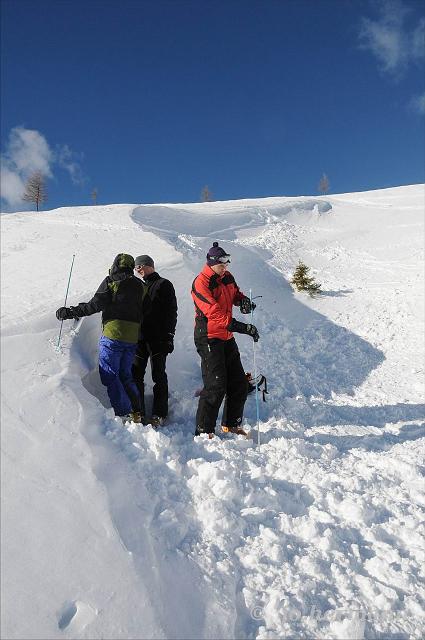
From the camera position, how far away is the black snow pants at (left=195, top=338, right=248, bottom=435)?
4.91m

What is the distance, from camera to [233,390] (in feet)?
17.2

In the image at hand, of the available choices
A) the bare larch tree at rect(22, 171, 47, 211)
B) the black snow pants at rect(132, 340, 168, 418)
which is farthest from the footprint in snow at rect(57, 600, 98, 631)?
the bare larch tree at rect(22, 171, 47, 211)

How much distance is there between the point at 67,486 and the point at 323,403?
4211mm

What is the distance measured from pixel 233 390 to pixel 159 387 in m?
1.03

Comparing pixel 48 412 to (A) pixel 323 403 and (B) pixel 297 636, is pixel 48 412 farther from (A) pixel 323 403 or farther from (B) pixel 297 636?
(A) pixel 323 403

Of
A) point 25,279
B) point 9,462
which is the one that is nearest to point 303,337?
point 25,279

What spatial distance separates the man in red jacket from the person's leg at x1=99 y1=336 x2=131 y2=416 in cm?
96

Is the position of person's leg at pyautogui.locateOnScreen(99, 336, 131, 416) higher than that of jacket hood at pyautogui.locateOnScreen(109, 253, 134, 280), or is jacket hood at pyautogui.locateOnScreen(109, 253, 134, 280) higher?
jacket hood at pyautogui.locateOnScreen(109, 253, 134, 280)

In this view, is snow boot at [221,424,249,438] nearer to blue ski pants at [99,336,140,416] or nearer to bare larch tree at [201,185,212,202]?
blue ski pants at [99,336,140,416]

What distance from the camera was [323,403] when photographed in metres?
6.32

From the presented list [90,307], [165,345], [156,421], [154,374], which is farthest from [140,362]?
[90,307]

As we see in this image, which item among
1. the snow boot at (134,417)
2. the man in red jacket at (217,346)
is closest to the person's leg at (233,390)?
the man in red jacket at (217,346)

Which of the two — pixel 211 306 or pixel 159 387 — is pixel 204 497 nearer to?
pixel 159 387

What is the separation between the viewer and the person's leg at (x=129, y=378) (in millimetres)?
5023
